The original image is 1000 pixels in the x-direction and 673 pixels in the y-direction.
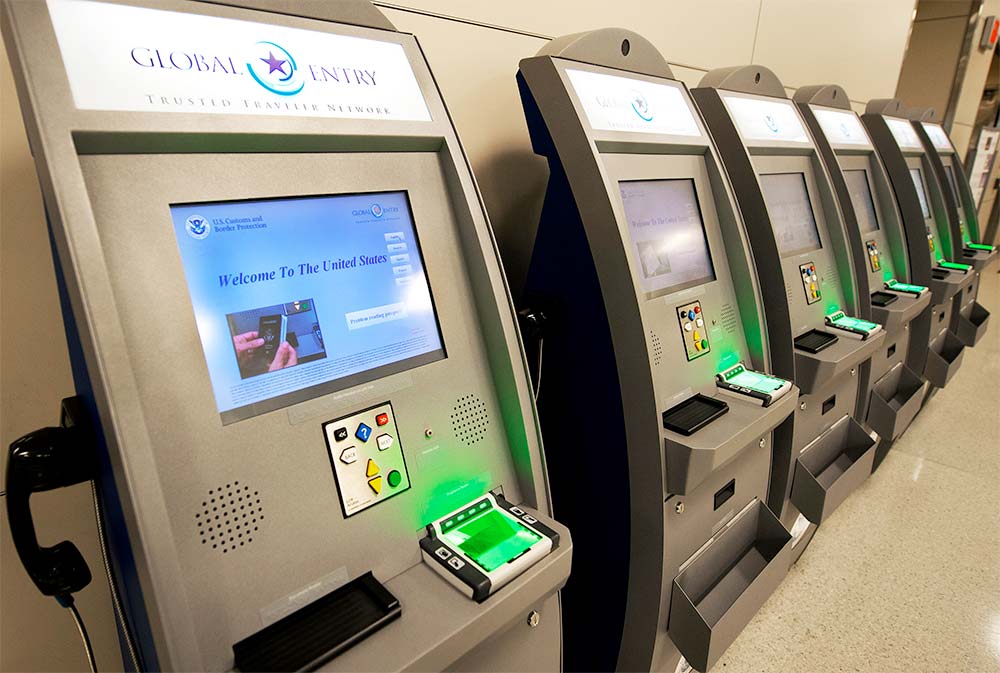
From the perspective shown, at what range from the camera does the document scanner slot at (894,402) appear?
250cm

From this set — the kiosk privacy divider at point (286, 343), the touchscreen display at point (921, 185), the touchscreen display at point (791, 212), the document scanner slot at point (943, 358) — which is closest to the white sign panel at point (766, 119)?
the touchscreen display at point (791, 212)

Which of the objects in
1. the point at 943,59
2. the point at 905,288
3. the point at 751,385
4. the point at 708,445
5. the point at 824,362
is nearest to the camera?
the point at 708,445

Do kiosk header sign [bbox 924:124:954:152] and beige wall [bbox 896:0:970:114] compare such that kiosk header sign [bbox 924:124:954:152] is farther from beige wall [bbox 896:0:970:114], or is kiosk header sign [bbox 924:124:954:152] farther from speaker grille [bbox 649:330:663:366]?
speaker grille [bbox 649:330:663:366]

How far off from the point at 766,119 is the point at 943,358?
8.34ft

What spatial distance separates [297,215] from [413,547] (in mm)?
534

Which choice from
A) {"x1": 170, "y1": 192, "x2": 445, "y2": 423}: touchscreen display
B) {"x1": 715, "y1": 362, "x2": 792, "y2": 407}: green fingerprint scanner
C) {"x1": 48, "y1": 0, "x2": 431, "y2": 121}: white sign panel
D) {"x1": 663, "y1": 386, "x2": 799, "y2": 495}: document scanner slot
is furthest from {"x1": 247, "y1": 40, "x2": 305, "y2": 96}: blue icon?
{"x1": 715, "y1": 362, "x2": 792, "y2": 407}: green fingerprint scanner

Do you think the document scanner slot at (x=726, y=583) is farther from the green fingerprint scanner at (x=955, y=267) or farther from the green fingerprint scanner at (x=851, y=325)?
the green fingerprint scanner at (x=955, y=267)

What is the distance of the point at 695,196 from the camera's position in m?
1.50

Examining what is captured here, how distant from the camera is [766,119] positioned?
1871mm

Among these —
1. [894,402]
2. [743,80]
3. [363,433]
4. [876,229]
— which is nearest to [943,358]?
[894,402]

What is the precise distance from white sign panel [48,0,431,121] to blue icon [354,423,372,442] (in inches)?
18.2

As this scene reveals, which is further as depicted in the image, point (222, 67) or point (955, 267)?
point (955, 267)

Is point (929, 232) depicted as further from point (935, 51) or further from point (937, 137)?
point (935, 51)

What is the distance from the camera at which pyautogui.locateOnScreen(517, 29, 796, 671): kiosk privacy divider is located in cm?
121
